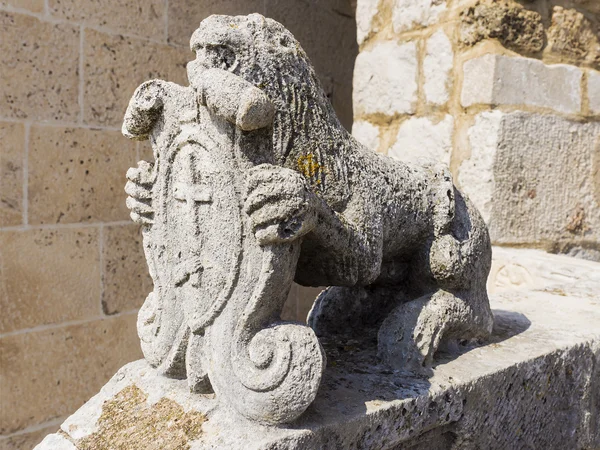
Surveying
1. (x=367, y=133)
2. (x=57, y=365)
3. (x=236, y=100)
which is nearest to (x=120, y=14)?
(x=367, y=133)

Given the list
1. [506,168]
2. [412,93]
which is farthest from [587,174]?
[412,93]

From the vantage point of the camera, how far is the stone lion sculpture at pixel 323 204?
94 centimetres

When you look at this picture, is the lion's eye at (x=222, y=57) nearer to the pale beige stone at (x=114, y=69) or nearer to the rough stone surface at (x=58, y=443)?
the rough stone surface at (x=58, y=443)

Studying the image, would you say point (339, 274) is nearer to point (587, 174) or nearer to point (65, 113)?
point (65, 113)

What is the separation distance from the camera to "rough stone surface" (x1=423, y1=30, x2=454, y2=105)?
2.33 meters

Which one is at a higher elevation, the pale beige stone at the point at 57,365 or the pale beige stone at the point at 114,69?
the pale beige stone at the point at 114,69

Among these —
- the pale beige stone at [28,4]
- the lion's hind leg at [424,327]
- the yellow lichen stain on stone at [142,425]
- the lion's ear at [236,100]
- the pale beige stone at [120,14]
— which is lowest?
the yellow lichen stain on stone at [142,425]

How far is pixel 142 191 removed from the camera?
1.11 meters

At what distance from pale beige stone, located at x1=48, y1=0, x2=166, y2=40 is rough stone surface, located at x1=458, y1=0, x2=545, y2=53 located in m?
1.25

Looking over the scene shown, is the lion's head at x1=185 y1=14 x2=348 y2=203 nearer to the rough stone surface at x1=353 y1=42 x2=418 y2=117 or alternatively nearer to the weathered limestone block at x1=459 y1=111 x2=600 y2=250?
the weathered limestone block at x1=459 y1=111 x2=600 y2=250

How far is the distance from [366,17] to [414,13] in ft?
0.87

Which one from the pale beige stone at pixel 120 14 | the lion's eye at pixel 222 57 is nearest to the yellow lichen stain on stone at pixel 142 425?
the lion's eye at pixel 222 57

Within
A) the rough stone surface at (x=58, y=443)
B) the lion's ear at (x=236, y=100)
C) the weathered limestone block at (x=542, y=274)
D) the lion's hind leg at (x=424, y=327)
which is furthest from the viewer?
the weathered limestone block at (x=542, y=274)

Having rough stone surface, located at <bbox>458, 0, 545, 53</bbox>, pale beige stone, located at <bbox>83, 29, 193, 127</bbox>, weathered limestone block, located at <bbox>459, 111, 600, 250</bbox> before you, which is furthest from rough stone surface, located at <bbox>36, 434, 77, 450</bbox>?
rough stone surface, located at <bbox>458, 0, 545, 53</bbox>
